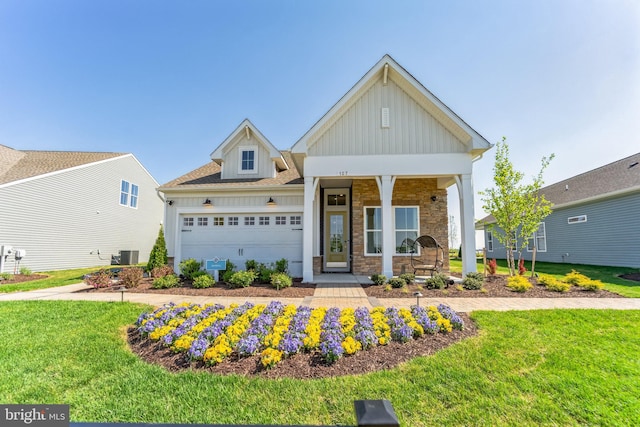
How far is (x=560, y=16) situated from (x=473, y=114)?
10.9 feet

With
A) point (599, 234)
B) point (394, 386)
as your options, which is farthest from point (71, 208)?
point (599, 234)

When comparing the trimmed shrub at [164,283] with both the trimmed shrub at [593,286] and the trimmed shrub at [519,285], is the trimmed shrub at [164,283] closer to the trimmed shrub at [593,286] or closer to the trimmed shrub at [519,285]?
the trimmed shrub at [519,285]

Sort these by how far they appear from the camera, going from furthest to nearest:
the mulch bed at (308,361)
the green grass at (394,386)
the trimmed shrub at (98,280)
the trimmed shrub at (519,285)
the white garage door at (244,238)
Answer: the white garage door at (244,238)
the trimmed shrub at (98,280)
the trimmed shrub at (519,285)
the mulch bed at (308,361)
the green grass at (394,386)

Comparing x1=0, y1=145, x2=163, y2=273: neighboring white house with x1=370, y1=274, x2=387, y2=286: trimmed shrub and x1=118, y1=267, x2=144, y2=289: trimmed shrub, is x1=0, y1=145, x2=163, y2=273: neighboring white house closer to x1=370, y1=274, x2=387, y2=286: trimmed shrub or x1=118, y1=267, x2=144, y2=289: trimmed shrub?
x1=118, y1=267, x2=144, y2=289: trimmed shrub

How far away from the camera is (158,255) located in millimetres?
10039

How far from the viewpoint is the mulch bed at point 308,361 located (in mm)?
3090

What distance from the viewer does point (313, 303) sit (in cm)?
627

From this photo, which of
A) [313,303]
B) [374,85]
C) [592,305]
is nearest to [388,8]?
[374,85]

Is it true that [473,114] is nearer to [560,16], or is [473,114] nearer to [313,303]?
[560,16]

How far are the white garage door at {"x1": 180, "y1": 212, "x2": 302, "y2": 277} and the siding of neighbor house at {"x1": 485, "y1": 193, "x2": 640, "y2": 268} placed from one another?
14.4 m

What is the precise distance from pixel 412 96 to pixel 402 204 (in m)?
4.13

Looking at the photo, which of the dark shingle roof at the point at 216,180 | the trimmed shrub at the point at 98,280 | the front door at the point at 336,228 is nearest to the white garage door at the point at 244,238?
the dark shingle roof at the point at 216,180

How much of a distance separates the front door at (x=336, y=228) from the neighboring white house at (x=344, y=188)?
0.05 m

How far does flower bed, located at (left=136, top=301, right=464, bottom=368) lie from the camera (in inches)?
132
